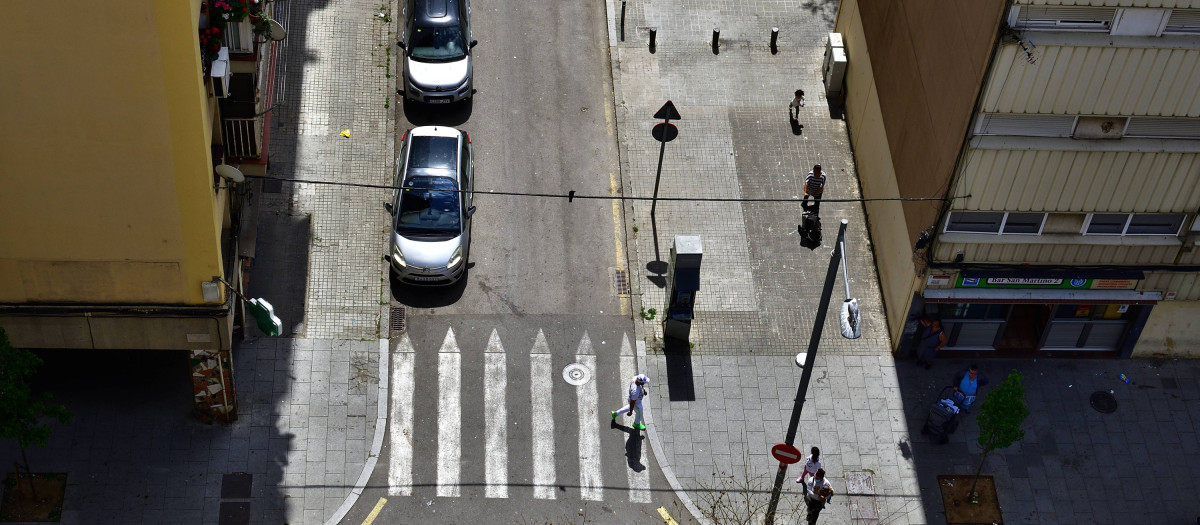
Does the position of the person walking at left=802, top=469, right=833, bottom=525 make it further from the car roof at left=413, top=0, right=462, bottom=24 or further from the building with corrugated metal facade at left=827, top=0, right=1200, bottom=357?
the car roof at left=413, top=0, right=462, bottom=24

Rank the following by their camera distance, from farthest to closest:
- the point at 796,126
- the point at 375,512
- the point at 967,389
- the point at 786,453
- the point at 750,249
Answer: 1. the point at 796,126
2. the point at 750,249
3. the point at 967,389
4. the point at 375,512
5. the point at 786,453

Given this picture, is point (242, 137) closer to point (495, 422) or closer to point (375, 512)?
point (495, 422)

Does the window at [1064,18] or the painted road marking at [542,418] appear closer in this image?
the window at [1064,18]

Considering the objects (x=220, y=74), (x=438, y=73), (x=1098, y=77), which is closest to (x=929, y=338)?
(x=1098, y=77)

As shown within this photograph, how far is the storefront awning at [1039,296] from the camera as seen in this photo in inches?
1080

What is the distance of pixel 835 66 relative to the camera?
33.8 meters

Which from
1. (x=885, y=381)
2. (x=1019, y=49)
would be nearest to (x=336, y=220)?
(x=885, y=381)

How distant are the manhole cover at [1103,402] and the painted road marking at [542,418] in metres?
11.7

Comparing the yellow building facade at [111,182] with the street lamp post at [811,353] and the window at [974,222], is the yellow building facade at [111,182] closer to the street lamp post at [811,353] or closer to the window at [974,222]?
the street lamp post at [811,353]

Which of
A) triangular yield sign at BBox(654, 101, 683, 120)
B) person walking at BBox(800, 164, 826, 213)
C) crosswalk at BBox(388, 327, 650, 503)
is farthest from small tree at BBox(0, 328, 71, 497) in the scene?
person walking at BBox(800, 164, 826, 213)

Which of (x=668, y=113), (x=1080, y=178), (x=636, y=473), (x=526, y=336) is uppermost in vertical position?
(x=668, y=113)

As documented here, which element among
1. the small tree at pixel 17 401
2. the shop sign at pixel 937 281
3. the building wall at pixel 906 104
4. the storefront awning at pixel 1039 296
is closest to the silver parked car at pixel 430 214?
the small tree at pixel 17 401

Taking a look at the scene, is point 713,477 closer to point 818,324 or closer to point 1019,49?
point 818,324

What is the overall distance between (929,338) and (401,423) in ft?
36.9
